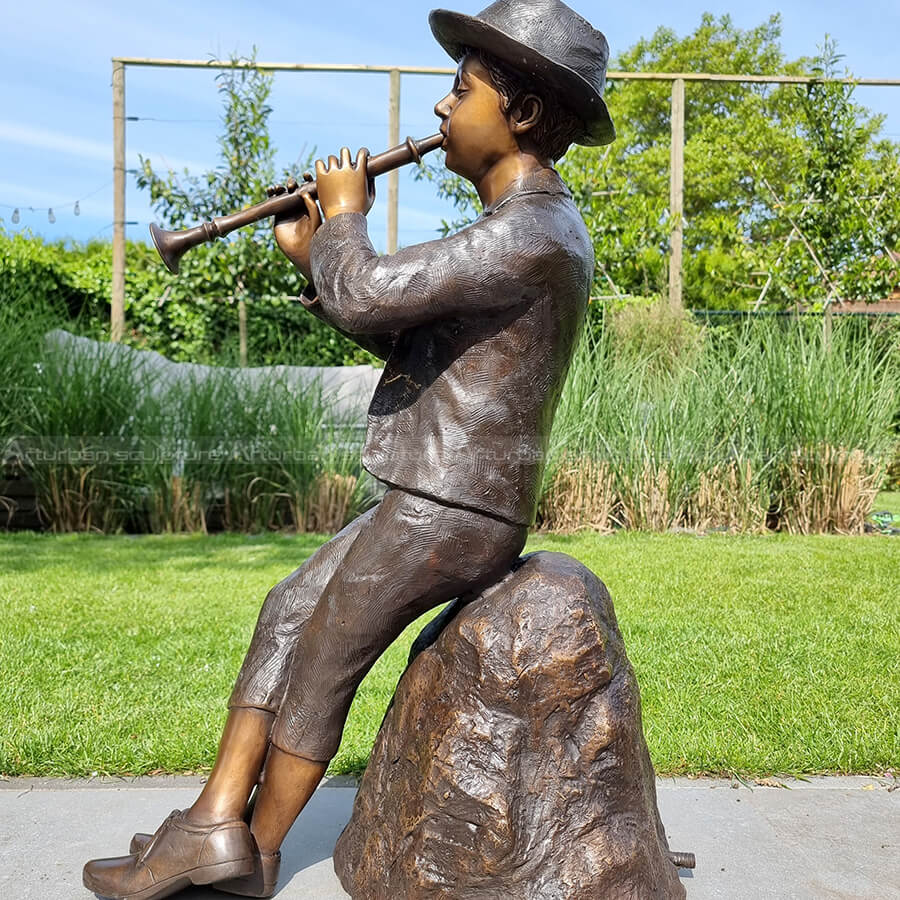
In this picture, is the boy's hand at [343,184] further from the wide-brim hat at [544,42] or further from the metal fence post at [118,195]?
the metal fence post at [118,195]

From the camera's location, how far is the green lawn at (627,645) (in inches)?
139

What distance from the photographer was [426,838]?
221cm

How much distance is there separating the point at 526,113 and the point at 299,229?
1.95ft

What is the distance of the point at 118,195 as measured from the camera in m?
9.91

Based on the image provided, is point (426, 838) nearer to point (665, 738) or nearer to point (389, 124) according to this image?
point (665, 738)

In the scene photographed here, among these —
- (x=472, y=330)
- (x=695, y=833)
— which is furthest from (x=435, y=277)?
(x=695, y=833)

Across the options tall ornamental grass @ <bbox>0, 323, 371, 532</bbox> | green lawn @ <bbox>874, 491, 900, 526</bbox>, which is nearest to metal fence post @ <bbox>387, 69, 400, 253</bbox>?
tall ornamental grass @ <bbox>0, 323, 371, 532</bbox>

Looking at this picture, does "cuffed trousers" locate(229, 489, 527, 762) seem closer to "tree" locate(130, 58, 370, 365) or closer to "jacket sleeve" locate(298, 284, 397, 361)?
"jacket sleeve" locate(298, 284, 397, 361)

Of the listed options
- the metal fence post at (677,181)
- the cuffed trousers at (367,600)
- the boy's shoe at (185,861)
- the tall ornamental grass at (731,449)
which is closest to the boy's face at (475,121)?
the cuffed trousers at (367,600)

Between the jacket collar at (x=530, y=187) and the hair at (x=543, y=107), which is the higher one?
the hair at (x=543, y=107)

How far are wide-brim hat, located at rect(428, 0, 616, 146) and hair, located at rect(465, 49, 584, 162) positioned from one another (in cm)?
2

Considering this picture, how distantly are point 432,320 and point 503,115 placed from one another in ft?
1.69

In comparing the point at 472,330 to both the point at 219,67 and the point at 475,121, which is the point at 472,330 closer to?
the point at 475,121

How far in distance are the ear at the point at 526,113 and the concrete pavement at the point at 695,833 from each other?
185cm
